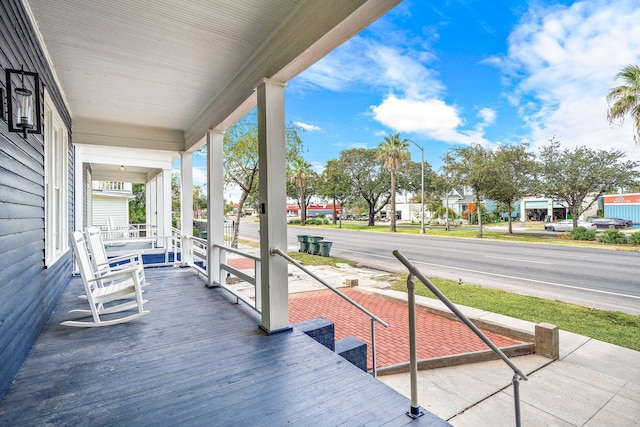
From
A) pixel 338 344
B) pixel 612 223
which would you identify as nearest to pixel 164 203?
pixel 338 344

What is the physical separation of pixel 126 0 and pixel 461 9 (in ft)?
70.5

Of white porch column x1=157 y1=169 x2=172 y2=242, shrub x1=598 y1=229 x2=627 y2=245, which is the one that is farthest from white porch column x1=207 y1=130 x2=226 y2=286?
shrub x1=598 y1=229 x2=627 y2=245

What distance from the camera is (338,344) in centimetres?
295

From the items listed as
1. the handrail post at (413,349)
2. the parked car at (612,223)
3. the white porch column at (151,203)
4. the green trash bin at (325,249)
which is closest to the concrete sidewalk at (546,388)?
the handrail post at (413,349)

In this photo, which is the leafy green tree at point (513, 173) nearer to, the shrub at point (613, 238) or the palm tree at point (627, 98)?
the shrub at point (613, 238)

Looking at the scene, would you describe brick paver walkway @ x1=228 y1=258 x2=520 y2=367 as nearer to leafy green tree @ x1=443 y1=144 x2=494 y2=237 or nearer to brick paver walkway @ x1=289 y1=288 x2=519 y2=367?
brick paver walkway @ x1=289 y1=288 x2=519 y2=367

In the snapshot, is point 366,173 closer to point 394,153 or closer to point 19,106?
point 394,153

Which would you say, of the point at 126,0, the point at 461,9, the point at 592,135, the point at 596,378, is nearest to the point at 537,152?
the point at 592,135

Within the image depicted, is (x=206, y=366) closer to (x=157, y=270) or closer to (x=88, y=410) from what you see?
(x=88, y=410)

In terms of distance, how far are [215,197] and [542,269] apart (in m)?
9.19

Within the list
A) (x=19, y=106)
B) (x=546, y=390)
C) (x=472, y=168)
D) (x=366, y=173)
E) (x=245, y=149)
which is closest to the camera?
(x=19, y=106)

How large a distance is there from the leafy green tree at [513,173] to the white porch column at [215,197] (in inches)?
→ 664

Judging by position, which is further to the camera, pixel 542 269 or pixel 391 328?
pixel 542 269

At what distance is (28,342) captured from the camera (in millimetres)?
2508
